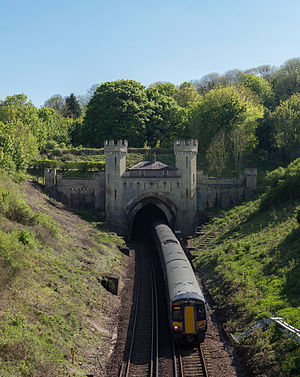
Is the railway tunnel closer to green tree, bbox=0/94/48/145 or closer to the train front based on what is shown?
green tree, bbox=0/94/48/145

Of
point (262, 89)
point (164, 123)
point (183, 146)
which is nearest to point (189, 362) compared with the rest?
point (183, 146)

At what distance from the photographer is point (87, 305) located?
80.2 feet

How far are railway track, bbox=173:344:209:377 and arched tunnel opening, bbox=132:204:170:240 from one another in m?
32.4

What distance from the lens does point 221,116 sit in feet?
211

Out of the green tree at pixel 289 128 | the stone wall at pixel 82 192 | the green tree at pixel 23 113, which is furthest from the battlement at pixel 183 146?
the green tree at pixel 23 113

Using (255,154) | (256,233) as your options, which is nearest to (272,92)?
(255,154)

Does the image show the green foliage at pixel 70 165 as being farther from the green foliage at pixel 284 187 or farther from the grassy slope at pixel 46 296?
the green foliage at pixel 284 187

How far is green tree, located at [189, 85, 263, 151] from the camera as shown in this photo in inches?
2470

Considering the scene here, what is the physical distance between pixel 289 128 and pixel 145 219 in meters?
27.1

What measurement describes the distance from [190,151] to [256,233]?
16926 millimetres

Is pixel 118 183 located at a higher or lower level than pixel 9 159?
lower

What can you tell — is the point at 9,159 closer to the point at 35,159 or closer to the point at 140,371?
the point at 35,159

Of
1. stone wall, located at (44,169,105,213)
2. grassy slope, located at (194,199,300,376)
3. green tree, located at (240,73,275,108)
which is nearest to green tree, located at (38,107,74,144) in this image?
stone wall, located at (44,169,105,213)

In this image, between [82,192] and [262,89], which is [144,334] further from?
[262,89]
